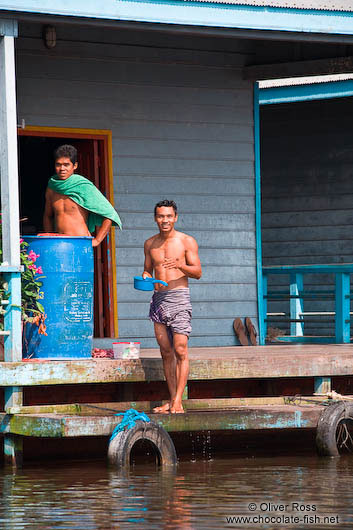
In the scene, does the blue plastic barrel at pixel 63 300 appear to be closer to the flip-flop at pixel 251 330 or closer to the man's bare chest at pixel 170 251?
the man's bare chest at pixel 170 251

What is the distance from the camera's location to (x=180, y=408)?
8.16 m

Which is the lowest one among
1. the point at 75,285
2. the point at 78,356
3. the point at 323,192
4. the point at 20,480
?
the point at 20,480

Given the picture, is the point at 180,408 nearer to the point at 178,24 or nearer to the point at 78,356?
the point at 78,356

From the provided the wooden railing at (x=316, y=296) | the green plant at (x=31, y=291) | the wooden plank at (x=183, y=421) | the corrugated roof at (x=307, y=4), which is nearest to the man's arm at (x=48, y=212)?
the green plant at (x=31, y=291)


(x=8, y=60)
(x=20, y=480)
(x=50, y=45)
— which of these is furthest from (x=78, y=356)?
(x=50, y=45)

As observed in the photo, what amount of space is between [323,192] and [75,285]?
6.59m

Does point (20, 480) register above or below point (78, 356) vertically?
below

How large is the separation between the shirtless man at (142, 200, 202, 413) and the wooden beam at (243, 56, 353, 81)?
3942 millimetres

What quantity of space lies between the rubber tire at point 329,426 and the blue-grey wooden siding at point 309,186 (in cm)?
585

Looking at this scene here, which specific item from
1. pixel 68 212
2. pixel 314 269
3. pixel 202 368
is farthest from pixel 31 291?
pixel 314 269

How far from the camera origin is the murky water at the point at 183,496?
5875 millimetres

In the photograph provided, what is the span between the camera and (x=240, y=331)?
453 inches

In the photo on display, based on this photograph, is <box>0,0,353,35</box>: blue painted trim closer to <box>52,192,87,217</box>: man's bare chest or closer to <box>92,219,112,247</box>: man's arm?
<box>52,192,87,217</box>: man's bare chest

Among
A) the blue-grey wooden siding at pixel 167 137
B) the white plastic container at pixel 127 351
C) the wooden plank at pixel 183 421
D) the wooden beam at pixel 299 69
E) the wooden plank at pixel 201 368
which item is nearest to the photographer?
the wooden plank at pixel 183 421
